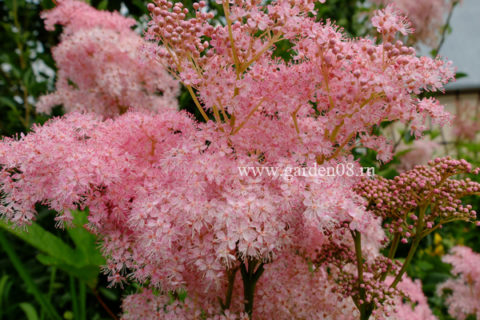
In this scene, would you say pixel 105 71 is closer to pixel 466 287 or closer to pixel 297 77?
pixel 297 77

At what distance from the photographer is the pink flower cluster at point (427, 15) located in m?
1.49

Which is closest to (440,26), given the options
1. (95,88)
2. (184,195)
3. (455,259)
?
(455,259)

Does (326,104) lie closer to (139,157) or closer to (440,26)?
(139,157)

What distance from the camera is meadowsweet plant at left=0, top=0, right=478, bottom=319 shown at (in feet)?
1.66

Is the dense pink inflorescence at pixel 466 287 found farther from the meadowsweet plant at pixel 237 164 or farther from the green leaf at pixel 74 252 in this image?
the green leaf at pixel 74 252

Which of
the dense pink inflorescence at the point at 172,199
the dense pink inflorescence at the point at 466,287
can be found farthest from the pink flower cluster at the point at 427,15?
the dense pink inflorescence at the point at 172,199

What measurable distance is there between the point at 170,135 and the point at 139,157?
67 millimetres

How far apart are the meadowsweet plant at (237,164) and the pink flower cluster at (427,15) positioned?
1.06m

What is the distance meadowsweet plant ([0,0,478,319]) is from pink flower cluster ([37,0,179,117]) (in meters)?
0.39

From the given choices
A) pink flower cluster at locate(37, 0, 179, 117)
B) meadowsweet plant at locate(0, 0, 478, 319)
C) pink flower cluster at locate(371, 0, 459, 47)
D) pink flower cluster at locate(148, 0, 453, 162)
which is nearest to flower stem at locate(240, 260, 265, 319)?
meadowsweet plant at locate(0, 0, 478, 319)

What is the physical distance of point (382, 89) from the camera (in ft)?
1.69

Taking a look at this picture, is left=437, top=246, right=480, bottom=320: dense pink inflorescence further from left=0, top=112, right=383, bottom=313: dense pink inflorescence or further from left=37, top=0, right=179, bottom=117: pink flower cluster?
left=37, top=0, right=179, bottom=117: pink flower cluster

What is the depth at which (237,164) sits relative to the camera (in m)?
0.53

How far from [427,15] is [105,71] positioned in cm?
128
